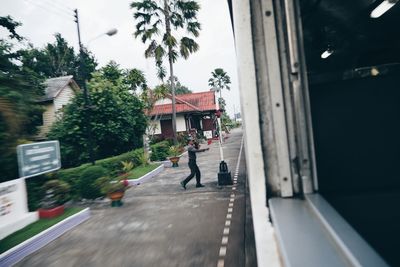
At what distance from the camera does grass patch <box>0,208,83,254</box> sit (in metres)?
6.69

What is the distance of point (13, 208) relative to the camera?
771cm

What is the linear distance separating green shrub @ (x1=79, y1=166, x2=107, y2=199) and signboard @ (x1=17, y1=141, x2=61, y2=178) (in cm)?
112

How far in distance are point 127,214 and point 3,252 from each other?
3.32 meters

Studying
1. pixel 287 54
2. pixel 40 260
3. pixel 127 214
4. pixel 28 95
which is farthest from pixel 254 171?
pixel 28 95

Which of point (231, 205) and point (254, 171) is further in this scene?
point (231, 205)

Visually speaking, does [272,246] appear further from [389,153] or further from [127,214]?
[127,214]

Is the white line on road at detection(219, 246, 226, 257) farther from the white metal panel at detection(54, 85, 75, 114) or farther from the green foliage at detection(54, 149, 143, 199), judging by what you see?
the white metal panel at detection(54, 85, 75, 114)

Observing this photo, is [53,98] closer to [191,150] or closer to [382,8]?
[191,150]

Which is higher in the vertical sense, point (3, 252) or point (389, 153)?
point (389, 153)

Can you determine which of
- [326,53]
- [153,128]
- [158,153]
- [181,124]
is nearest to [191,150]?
[326,53]

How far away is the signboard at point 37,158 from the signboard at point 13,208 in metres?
0.59

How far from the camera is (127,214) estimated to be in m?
8.93

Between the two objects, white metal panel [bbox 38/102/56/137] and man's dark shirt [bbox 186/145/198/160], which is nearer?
man's dark shirt [bbox 186/145/198/160]

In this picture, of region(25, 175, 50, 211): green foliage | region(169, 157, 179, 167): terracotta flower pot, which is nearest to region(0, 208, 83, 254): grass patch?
region(25, 175, 50, 211): green foliage
